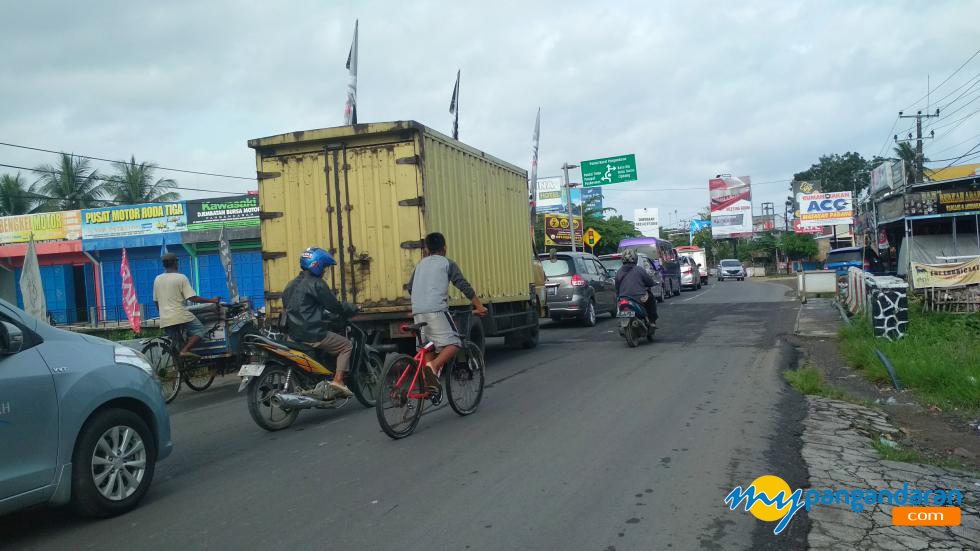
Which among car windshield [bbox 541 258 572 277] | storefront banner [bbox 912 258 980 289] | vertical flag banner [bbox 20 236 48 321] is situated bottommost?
storefront banner [bbox 912 258 980 289]

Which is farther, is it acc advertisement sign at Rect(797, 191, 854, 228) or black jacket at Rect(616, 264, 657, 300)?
acc advertisement sign at Rect(797, 191, 854, 228)

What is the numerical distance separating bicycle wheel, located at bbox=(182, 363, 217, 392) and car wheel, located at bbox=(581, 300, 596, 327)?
9137 millimetres

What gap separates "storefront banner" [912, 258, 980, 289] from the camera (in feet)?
42.9

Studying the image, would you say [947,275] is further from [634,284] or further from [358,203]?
[358,203]

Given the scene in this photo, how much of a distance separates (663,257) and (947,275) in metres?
15.5

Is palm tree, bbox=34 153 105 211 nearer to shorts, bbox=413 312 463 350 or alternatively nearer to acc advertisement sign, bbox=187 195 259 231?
acc advertisement sign, bbox=187 195 259 231

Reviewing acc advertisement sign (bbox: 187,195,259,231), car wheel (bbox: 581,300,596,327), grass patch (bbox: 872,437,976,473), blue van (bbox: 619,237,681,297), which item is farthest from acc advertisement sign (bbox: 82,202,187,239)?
grass patch (bbox: 872,437,976,473)

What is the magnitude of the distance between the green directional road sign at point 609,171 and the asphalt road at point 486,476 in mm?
23267

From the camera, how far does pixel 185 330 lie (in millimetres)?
8867

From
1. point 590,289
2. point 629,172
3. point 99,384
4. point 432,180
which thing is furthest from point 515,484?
point 629,172

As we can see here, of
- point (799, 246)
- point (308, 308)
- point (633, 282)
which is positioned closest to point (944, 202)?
point (633, 282)

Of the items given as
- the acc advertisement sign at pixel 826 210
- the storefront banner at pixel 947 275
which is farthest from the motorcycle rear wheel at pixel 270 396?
the acc advertisement sign at pixel 826 210

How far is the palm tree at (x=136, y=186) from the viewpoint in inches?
1314

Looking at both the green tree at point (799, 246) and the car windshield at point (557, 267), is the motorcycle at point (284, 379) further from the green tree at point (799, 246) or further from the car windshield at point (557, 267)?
the green tree at point (799, 246)
